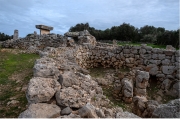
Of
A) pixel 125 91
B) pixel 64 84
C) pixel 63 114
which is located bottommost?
pixel 125 91

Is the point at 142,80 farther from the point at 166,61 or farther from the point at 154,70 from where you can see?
the point at 166,61

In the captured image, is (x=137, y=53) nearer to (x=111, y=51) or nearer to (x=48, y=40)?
(x=111, y=51)

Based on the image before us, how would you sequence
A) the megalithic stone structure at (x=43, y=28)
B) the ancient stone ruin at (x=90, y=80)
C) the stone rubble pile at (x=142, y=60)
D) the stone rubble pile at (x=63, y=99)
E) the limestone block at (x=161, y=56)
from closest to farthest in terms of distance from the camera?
the stone rubble pile at (x=63, y=99)
the ancient stone ruin at (x=90, y=80)
the stone rubble pile at (x=142, y=60)
the limestone block at (x=161, y=56)
the megalithic stone structure at (x=43, y=28)

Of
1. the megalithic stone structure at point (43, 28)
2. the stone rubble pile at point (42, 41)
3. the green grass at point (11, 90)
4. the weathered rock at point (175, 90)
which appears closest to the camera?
the green grass at point (11, 90)

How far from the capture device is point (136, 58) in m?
9.48

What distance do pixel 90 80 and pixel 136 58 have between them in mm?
5671

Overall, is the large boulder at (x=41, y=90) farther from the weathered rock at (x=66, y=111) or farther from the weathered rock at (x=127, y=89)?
the weathered rock at (x=127, y=89)

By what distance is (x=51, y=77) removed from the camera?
4.05m

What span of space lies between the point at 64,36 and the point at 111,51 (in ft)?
16.2

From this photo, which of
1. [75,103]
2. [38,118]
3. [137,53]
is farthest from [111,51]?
[38,118]

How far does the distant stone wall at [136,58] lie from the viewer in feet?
28.1

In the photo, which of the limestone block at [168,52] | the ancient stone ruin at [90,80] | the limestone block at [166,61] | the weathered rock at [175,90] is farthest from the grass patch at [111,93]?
the weathered rock at [175,90]

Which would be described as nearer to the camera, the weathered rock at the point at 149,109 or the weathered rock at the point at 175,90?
the weathered rock at the point at 149,109

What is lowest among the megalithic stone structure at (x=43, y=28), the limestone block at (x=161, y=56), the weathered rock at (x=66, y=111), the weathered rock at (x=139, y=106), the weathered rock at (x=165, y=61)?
the weathered rock at (x=139, y=106)
